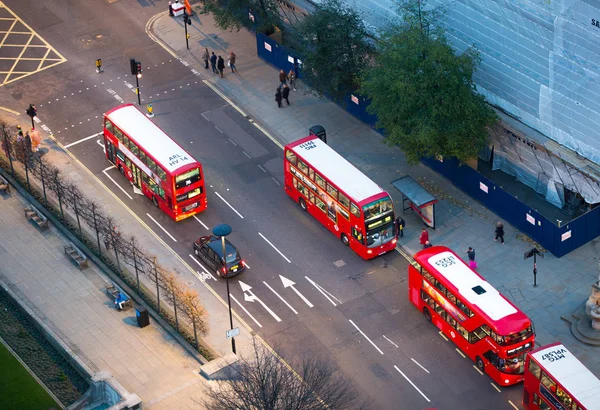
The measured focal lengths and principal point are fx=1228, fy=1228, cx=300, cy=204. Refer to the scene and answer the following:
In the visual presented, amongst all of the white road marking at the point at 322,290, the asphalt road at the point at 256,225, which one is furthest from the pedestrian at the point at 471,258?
the white road marking at the point at 322,290

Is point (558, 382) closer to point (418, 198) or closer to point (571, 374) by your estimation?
point (571, 374)

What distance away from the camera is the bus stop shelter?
76.2 meters

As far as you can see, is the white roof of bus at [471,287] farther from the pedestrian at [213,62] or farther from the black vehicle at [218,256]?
the pedestrian at [213,62]

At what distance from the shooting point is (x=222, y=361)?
6638 centimetres

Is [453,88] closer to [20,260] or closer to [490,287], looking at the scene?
[490,287]

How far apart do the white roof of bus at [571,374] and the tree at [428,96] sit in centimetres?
1747

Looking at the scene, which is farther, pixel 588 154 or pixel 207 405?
pixel 588 154

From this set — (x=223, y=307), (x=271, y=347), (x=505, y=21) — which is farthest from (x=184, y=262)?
(x=505, y=21)

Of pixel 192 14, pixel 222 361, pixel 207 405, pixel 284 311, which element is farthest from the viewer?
pixel 192 14

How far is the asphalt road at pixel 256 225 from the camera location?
6794 centimetres

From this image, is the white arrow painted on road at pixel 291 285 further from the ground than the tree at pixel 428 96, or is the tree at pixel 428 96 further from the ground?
the tree at pixel 428 96

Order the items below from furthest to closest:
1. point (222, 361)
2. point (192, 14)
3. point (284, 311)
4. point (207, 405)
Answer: point (192, 14) → point (284, 311) → point (222, 361) → point (207, 405)

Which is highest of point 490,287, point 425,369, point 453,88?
point 453,88

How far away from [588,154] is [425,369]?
1660 cm
